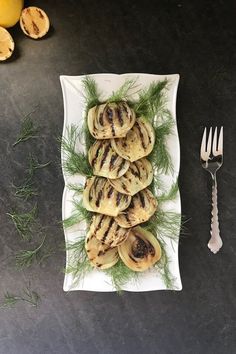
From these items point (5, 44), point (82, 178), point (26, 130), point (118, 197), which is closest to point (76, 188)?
point (82, 178)

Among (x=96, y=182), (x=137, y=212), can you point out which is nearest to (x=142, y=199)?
(x=137, y=212)

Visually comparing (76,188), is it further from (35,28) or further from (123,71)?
(35,28)

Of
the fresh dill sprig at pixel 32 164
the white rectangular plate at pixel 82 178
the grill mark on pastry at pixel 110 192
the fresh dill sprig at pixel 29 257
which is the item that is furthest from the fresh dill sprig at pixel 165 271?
the fresh dill sprig at pixel 32 164

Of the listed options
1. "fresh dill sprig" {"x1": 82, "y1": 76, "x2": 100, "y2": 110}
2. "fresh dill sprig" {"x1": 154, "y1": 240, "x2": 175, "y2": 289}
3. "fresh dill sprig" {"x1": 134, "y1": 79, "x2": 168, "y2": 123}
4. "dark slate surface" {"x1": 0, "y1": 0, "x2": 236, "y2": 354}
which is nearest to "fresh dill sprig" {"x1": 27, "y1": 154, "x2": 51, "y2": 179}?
"dark slate surface" {"x1": 0, "y1": 0, "x2": 236, "y2": 354}

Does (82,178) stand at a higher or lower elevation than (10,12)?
lower

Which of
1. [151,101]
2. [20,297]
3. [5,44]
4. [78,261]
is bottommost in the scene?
[20,297]

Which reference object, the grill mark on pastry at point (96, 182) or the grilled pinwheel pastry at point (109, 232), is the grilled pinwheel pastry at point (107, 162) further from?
the grilled pinwheel pastry at point (109, 232)

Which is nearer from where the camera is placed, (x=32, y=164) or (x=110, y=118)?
(x=110, y=118)
